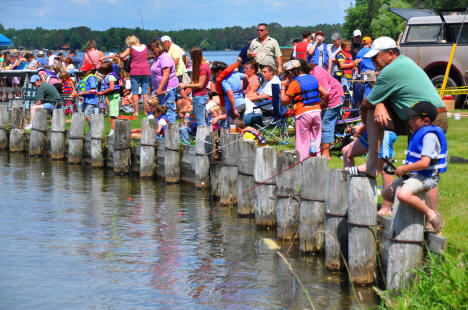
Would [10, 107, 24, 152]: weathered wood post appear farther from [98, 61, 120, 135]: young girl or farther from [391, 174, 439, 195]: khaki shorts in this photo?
[391, 174, 439, 195]: khaki shorts

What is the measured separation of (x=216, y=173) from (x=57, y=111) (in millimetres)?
6418

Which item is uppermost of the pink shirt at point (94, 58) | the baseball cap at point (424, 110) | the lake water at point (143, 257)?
the pink shirt at point (94, 58)

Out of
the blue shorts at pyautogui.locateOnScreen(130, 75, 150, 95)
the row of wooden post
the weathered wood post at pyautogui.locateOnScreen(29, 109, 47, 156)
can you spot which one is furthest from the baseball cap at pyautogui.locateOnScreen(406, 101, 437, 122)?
the weathered wood post at pyautogui.locateOnScreen(29, 109, 47, 156)

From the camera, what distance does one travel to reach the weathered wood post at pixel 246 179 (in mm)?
12383

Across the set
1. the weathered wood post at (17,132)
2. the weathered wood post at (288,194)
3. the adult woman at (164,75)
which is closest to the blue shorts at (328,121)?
the weathered wood post at (288,194)

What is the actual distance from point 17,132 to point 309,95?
11.7m

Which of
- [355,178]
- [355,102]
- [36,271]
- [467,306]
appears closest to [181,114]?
[355,102]

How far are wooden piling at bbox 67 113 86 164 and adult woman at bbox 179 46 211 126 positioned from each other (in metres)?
3.56

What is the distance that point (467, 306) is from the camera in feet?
21.6

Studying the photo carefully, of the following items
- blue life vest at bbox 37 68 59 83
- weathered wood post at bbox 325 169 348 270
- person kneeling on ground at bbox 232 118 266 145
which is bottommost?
weathered wood post at bbox 325 169 348 270

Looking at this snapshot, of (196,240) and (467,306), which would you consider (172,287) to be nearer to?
(196,240)

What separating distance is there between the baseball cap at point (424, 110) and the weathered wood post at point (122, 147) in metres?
9.79

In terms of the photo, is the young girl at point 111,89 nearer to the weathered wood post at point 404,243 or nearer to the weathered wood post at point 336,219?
the weathered wood post at point 336,219

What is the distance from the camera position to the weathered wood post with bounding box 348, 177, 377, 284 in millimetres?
8594
